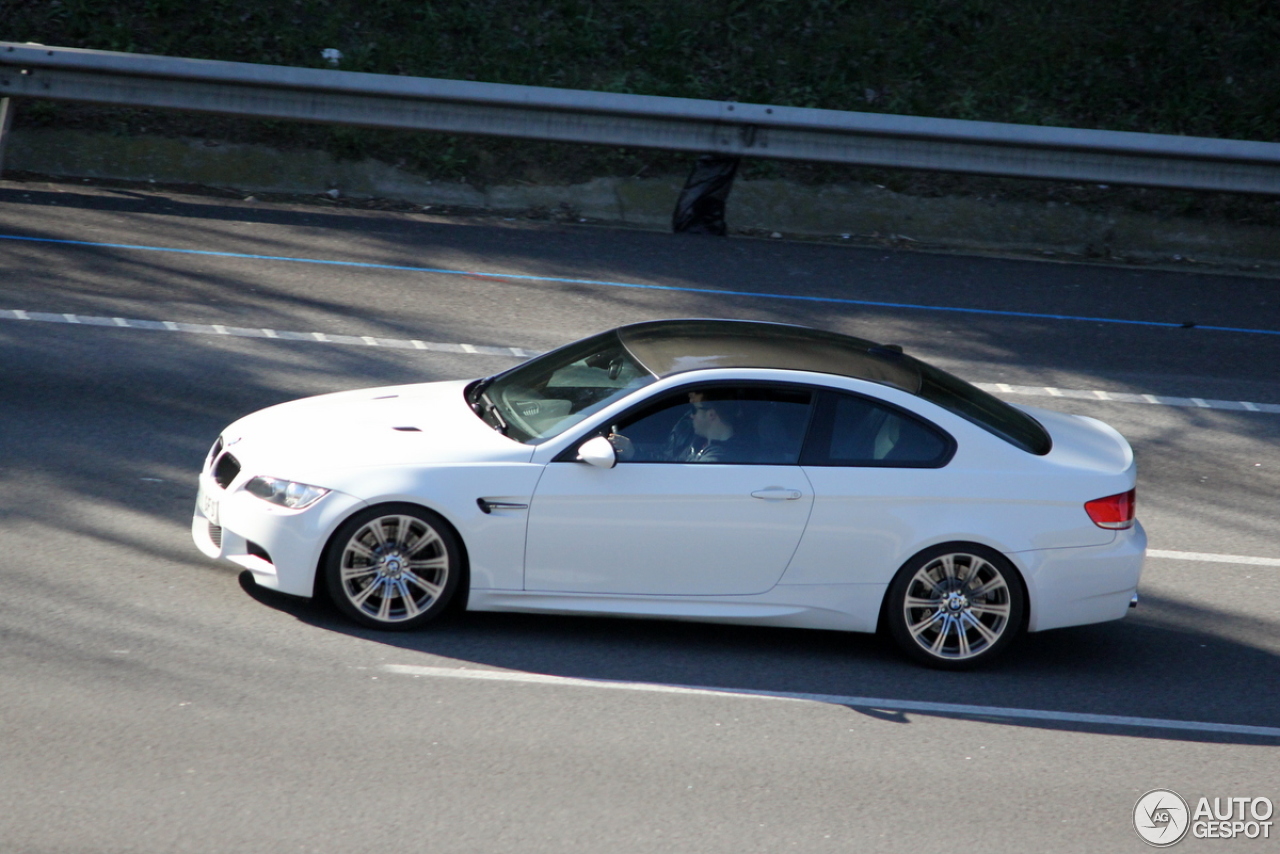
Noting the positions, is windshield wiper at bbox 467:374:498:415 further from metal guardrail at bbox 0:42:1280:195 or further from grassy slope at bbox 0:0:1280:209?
grassy slope at bbox 0:0:1280:209

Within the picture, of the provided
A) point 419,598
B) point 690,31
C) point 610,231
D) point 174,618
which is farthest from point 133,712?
point 690,31

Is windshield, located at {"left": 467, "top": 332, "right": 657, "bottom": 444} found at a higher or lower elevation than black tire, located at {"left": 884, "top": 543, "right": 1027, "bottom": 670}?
higher

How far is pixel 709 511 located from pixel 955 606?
51.4 inches

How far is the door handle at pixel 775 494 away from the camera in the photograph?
6.48 meters

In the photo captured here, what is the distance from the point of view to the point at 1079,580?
667 cm

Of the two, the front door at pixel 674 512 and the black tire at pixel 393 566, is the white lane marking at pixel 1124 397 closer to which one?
the front door at pixel 674 512

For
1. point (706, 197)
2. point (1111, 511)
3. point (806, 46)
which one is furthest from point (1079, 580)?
point (806, 46)

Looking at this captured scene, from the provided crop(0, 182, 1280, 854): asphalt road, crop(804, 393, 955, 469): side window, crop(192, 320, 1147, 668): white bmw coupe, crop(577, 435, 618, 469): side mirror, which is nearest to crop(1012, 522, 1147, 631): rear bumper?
crop(192, 320, 1147, 668): white bmw coupe

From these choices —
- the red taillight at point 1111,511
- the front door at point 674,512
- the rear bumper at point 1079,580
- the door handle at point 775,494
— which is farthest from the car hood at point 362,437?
the red taillight at point 1111,511

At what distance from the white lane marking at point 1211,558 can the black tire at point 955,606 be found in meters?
1.90

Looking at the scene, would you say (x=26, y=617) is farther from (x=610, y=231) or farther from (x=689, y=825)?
(x=610, y=231)

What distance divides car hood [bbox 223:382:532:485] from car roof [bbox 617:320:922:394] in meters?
→ 0.93

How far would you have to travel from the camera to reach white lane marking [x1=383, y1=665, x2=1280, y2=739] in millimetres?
6191

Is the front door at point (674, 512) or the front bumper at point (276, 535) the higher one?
the front door at point (674, 512)
